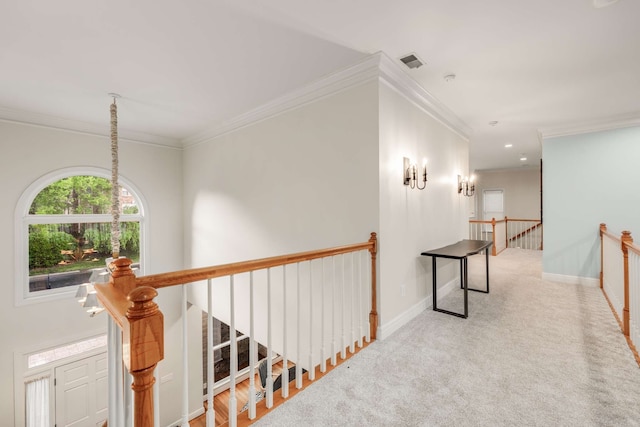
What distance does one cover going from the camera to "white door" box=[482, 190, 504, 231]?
1019 centimetres

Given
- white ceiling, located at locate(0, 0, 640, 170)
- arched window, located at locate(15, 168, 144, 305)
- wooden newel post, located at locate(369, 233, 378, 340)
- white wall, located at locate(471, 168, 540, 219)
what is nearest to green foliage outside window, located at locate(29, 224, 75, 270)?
arched window, located at locate(15, 168, 144, 305)

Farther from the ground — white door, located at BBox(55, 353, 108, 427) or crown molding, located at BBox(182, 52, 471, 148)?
crown molding, located at BBox(182, 52, 471, 148)

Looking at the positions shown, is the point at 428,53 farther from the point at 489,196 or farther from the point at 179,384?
the point at 489,196

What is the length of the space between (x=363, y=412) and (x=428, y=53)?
292 cm

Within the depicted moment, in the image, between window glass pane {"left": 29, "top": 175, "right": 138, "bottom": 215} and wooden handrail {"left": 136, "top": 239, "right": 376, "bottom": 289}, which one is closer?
wooden handrail {"left": 136, "top": 239, "right": 376, "bottom": 289}

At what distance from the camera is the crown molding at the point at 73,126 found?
13.1 ft

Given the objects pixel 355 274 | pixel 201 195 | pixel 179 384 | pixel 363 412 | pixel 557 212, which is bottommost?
pixel 179 384

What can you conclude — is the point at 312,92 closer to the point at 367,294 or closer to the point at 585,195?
the point at 367,294

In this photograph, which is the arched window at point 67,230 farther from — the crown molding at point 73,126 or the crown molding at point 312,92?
the crown molding at point 312,92

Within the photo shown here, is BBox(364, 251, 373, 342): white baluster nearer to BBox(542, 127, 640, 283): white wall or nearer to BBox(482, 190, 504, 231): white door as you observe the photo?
BBox(542, 127, 640, 283): white wall

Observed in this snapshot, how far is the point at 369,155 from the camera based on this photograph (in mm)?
2812

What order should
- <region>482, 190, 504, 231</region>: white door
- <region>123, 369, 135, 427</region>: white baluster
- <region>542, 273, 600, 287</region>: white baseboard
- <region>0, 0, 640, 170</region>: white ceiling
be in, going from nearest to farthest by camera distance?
1. <region>123, 369, 135, 427</region>: white baluster
2. <region>0, 0, 640, 170</region>: white ceiling
3. <region>542, 273, 600, 287</region>: white baseboard
4. <region>482, 190, 504, 231</region>: white door

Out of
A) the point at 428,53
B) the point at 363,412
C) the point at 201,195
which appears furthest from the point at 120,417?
the point at 201,195

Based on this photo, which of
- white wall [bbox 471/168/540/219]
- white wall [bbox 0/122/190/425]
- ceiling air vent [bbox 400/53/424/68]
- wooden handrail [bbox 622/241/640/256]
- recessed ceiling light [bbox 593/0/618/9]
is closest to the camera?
recessed ceiling light [bbox 593/0/618/9]
